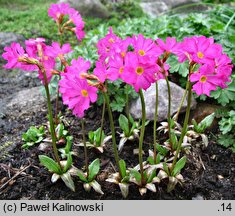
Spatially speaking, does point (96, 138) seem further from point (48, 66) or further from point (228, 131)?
point (228, 131)

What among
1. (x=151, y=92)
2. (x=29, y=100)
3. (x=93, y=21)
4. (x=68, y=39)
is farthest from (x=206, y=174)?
(x=93, y=21)

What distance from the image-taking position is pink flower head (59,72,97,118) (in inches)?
69.5

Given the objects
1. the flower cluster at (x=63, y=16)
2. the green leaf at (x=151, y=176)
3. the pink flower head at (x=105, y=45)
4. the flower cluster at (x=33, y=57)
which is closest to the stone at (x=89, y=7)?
the flower cluster at (x=63, y=16)

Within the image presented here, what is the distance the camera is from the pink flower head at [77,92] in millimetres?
1765

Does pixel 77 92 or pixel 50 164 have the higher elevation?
pixel 77 92

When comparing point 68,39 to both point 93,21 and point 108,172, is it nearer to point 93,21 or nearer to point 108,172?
point 93,21

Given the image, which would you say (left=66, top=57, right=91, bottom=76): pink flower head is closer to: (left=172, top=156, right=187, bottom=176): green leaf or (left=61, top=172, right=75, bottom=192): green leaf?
(left=61, top=172, right=75, bottom=192): green leaf

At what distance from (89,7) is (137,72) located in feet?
18.2

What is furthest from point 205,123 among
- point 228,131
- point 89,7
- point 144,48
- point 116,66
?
point 89,7

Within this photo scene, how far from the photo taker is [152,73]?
1763mm

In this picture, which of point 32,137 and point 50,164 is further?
point 32,137

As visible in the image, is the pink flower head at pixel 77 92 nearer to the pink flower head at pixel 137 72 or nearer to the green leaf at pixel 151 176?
the pink flower head at pixel 137 72

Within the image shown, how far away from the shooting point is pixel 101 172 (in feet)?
8.41
